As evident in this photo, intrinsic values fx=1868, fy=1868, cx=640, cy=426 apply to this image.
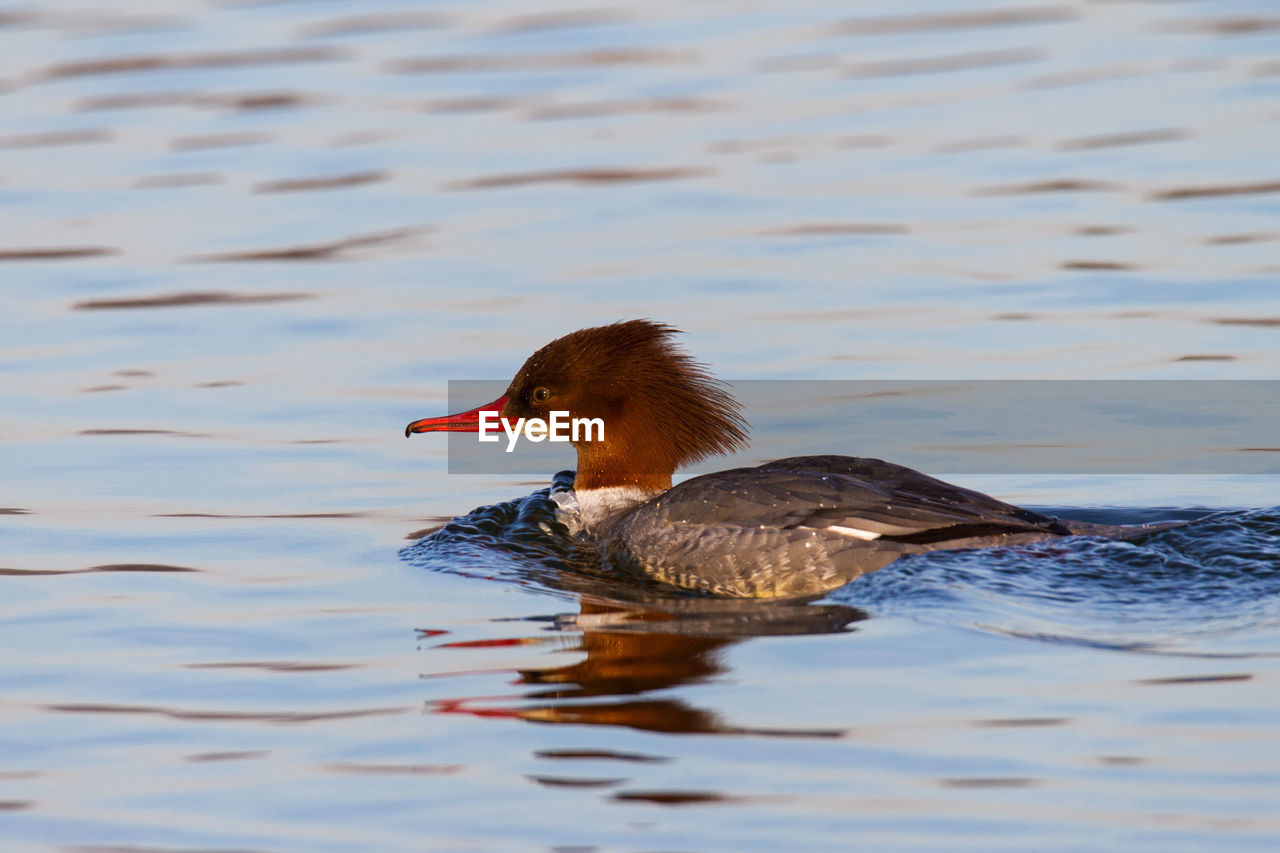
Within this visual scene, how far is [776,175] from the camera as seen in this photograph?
12.9m

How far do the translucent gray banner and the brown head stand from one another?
97 cm

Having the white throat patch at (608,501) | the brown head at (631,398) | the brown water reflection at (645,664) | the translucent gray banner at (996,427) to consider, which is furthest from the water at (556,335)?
the brown head at (631,398)

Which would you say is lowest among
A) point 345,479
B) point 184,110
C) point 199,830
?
point 199,830

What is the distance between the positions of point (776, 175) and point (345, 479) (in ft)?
16.5

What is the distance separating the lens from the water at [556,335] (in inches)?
206

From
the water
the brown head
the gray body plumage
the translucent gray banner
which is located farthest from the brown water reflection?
the translucent gray banner

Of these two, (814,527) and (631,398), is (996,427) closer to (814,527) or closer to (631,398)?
(631,398)

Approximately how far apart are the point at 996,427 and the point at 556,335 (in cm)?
247

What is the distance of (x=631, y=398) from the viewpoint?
27.1 feet

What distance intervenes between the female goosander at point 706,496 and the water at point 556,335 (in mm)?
277

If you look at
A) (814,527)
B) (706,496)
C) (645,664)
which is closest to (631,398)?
(706,496)

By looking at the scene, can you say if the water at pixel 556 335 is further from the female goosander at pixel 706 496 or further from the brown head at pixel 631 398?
the brown head at pixel 631 398

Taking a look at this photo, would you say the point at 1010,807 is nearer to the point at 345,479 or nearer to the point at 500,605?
the point at 500,605

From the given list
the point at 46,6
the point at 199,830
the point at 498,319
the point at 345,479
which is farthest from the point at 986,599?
the point at 46,6
